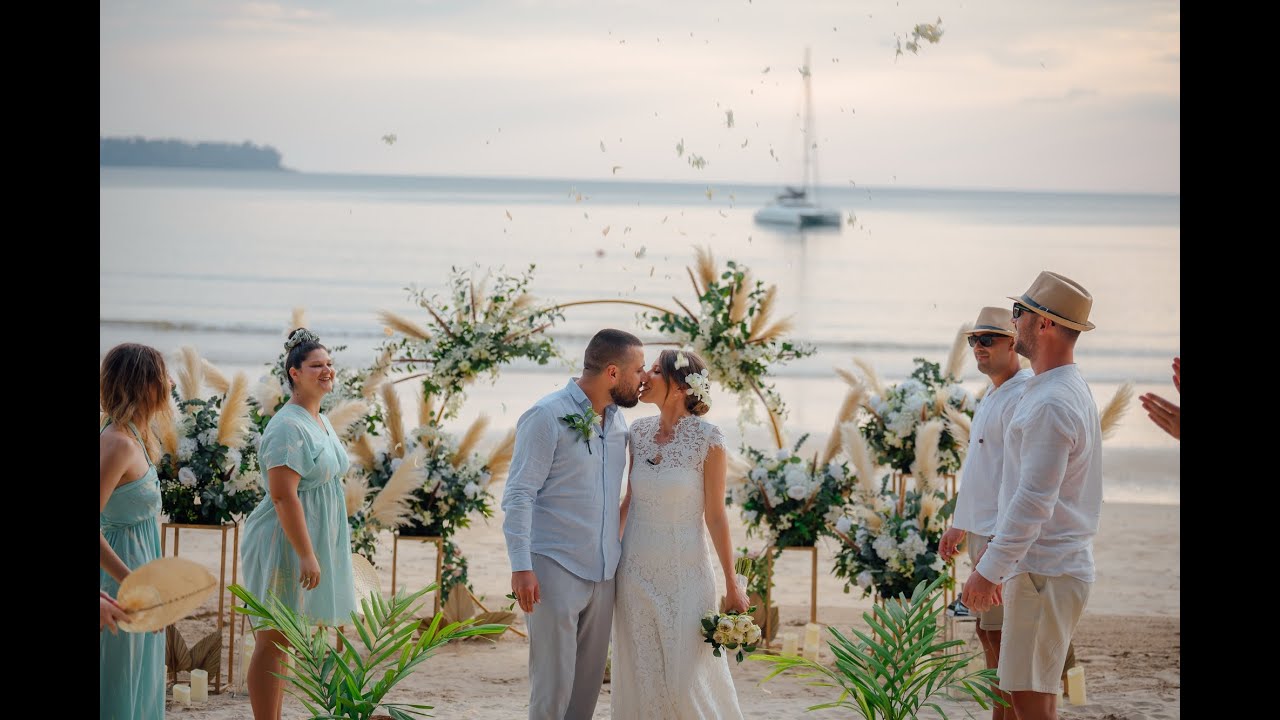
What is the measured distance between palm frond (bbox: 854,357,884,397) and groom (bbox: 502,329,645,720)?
6.87 ft

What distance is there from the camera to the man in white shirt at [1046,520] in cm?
382

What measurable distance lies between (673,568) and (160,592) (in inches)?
73.3

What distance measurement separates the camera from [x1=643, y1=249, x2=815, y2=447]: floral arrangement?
245 inches

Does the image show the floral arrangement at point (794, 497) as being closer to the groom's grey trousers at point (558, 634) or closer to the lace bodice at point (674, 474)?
the lace bodice at point (674, 474)

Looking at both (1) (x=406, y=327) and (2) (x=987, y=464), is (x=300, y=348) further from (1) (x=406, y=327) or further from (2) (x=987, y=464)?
(2) (x=987, y=464)

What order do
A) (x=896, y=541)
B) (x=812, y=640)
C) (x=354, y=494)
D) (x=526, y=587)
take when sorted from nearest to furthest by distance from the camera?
(x=526, y=587) → (x=354, y=494) → (x=896, y=541) → (x=812, y=640)

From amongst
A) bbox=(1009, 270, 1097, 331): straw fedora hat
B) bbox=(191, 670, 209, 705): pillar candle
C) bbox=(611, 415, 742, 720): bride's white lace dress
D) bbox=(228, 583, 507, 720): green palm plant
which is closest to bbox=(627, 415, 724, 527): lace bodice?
bbox=(611, 415, 742, 720): bride's white lace dress

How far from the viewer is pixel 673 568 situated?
14.9 ft

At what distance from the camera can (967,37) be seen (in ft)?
99.6

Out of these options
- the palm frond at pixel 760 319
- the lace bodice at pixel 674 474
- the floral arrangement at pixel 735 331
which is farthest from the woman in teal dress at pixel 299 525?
the palm frond at pixel 760 319

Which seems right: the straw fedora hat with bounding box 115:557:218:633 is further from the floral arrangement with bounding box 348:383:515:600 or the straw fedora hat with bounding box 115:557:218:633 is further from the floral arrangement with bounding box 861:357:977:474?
the floral arrangement with bounding box 861:357:977:474

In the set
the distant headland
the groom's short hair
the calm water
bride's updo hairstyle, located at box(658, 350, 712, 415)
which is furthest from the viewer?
the distant headland

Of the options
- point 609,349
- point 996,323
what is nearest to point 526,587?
point 609,349
